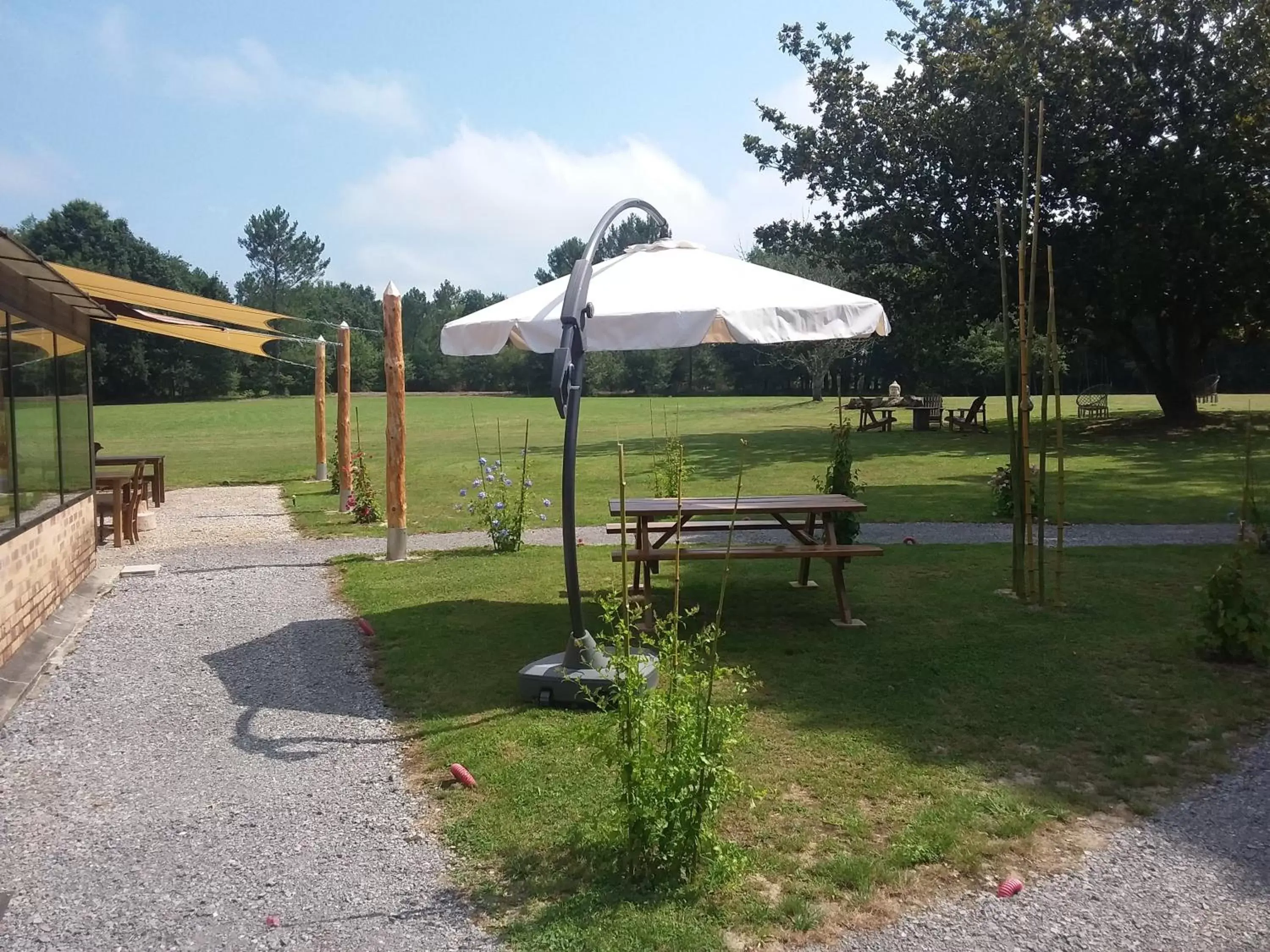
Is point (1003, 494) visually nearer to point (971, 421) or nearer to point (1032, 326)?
point (1032, 326)

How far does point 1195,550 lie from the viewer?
31.3ft

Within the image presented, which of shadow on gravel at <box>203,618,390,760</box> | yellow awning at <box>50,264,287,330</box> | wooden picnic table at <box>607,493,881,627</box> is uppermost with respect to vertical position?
yellow awning at <box>50,264,287,330</box>

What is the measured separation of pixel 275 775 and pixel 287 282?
10454cm

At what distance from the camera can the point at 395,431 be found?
9.97 meters

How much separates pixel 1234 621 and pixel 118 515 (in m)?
9.81

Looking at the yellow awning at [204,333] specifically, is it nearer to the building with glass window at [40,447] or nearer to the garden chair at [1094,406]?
the building with glass window at [40,447]

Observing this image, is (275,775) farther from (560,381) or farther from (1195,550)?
(1195,550)

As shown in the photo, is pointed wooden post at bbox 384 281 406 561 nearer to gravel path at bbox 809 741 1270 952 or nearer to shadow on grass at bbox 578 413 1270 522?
shadow on grass at bbox 578 413 1270 522

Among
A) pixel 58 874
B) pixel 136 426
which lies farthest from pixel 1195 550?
pixel 136 426

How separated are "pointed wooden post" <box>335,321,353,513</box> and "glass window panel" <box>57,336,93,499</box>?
3897 millimetres

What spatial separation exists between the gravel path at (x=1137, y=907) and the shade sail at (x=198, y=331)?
9.75m

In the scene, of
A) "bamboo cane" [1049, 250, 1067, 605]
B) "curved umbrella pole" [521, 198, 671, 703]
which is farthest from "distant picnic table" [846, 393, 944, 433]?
"curved umbrella pole" [521, 198, 671, 703]

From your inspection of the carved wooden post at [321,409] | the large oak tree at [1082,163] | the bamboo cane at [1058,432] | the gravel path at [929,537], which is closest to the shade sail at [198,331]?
the carved wooden post at [321,409]

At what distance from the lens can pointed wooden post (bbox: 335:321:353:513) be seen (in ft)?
44.7
